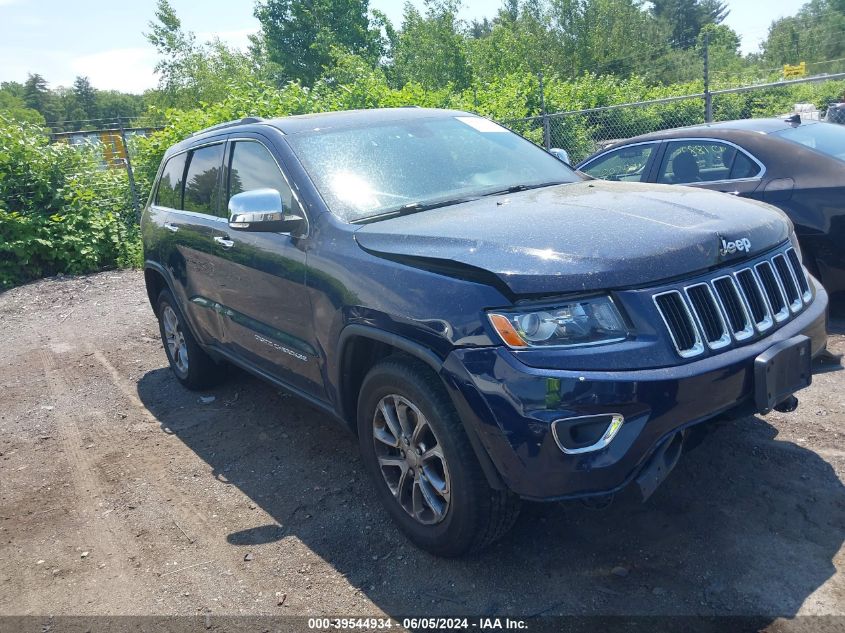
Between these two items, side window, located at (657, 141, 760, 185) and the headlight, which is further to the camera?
side window, located at (657, 141, 760, 185)

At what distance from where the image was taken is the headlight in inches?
103

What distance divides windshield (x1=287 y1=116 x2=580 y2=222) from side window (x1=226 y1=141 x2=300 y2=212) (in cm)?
17

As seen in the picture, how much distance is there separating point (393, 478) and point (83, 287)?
900 cm

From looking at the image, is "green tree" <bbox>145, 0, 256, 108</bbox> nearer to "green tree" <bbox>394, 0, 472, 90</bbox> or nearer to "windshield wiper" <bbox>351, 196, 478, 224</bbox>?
"green tree" <bbox>394, 0, 472, 90</bbox>

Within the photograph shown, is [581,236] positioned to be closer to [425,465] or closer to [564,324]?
[564,324]

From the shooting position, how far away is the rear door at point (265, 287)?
12.2 ft

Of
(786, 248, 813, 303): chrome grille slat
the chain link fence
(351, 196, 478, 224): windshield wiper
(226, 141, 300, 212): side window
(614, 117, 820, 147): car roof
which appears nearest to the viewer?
(786, 248, 813, 303): chrome grille slat

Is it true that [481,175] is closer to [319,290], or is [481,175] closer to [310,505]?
[319,290]

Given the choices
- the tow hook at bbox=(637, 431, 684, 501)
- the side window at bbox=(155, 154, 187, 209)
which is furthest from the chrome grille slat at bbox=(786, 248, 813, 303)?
the side window at bbox=(155, 154, 187, 209)

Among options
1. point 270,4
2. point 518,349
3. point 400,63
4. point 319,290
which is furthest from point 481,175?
point 270,4

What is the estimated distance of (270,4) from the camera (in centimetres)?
5034

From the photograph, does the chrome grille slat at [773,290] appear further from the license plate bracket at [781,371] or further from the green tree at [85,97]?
the green tree at [85,97]

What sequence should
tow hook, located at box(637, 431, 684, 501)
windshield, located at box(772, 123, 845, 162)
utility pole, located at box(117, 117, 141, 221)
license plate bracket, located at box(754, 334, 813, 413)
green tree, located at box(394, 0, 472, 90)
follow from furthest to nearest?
green tree, located at box(394, 0, 472, 90)
utility pole, located at box(117, 117, 141, 221)
windshield, located at box(772, 123, 845, 162)
license plate bracket, located at box(754, 334, 813, 413)
tow hook, located at box(637, 431, 684, 501)

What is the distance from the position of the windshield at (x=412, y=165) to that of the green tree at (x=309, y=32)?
44.8m
